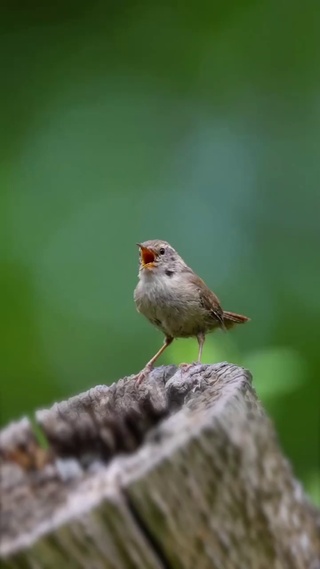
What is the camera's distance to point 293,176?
1007 cm

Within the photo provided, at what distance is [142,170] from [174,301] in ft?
18.3

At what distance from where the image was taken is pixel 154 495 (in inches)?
59.7

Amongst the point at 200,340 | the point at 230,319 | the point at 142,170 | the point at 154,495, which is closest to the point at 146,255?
the point at 230,319

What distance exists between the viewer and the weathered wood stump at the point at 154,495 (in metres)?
1.47

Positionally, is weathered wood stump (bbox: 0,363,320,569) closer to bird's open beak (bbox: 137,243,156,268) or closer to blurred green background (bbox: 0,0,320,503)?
bird's open beak (bbox: 137,243,156,268)

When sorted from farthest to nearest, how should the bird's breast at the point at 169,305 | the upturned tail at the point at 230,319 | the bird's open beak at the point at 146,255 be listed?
the upturned tail at the point at 230,319
the bird's open beak at the point at 146,255
the bird's breast at the point at 169,305

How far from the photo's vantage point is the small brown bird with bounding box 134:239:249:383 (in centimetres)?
495

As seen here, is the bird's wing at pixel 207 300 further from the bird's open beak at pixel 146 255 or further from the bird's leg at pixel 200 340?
the bird's open beak at pixel 146 255

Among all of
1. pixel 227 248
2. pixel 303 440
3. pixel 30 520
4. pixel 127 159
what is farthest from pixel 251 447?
pixel 127 159

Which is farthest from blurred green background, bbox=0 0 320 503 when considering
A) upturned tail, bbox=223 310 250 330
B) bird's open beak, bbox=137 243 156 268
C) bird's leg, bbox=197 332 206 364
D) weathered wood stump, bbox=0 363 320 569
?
weathered wood stump, bbox=0 363 320 569

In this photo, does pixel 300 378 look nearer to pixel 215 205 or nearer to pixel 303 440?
pixel 303 440

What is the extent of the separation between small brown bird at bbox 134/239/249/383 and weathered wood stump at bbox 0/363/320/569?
3072 mm

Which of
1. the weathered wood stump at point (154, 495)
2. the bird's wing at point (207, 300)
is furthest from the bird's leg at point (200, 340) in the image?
the weathered wood stump at point (154, 495)

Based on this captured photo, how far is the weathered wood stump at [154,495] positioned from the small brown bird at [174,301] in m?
3.07
